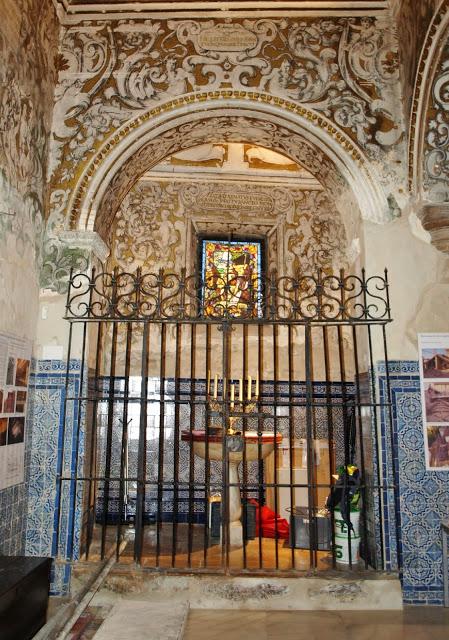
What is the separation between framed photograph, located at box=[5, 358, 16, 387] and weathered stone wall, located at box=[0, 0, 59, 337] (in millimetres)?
247

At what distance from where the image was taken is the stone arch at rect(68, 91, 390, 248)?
499cm

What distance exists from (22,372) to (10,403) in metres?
0.34

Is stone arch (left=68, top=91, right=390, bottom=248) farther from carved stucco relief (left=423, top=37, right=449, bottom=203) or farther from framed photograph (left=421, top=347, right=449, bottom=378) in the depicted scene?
framed photograph (left=421, top=347, right=449, bottom=378)

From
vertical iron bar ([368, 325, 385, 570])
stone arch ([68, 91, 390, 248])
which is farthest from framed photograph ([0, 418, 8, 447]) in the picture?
vertical iron bar ([368, 325, 385, 570])

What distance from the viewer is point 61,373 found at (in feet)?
15.3

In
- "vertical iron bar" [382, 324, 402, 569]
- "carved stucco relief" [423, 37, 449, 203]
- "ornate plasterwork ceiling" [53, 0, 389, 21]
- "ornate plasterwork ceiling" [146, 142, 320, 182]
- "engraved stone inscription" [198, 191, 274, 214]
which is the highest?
"ornate plasterwork ceiling" [53, 0, 389, 21]

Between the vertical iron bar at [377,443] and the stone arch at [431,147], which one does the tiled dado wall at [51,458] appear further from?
the stone arch at [431,147]

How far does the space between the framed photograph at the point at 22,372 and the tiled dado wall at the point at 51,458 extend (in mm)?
155

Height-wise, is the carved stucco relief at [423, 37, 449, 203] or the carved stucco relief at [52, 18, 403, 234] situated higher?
the carved stucco relief at [52, 18, 403, 234]

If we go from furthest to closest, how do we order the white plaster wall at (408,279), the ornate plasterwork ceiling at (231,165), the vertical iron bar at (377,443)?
the ornate plasterwork ceiling at (231,165)
the white plaster wall at (408,279)
the vertical iron bar at (377,443)

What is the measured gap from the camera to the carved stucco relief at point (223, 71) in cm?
514

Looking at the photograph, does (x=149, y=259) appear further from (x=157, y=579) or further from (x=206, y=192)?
(x=157, y=579)

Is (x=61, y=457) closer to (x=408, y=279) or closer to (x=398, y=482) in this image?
(x=398, y=482)

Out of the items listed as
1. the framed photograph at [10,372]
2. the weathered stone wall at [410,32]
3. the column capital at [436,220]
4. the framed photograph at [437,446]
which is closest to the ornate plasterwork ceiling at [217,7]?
the weathered stone wall at [410,32]
